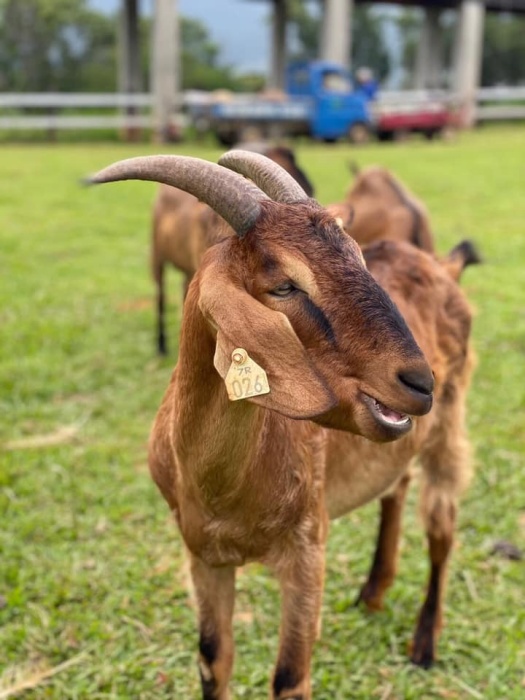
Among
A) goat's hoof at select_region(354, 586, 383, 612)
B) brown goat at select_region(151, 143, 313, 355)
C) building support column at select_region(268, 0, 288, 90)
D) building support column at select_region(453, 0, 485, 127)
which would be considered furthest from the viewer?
building support column at select_region(268, 0, 288, 90)

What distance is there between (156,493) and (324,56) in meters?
23.7

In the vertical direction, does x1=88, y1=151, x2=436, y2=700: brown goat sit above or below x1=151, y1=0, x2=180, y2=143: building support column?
below

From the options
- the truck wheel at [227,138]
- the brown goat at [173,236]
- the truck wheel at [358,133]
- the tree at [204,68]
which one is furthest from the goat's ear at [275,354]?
the tree at [204,68]

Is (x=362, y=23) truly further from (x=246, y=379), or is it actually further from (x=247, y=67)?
(x=246, y=379)

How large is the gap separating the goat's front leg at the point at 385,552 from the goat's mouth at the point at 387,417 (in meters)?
1.73

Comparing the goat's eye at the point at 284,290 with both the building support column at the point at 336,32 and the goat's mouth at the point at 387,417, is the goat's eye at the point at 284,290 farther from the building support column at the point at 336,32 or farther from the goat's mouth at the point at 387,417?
the building support column at the point at 336,32

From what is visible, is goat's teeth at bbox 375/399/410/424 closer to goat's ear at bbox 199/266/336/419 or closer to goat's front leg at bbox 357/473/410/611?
goat's ear at bbox 199/266/336/419

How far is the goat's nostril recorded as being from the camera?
169 centimetres

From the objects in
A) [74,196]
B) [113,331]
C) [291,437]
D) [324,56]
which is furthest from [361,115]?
[291,437]

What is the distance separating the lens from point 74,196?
44.3 feet

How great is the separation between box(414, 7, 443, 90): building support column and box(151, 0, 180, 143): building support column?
12.2 m

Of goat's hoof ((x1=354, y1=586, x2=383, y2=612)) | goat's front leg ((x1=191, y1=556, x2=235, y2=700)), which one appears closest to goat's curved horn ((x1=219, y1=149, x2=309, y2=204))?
goat's front leg ((x1=191, y1=556, x2=235, y2=700))

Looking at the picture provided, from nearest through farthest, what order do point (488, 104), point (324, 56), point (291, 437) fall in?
point (291, 437)
point (324, 56)
point (488, 104)

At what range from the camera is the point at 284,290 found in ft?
5.94
